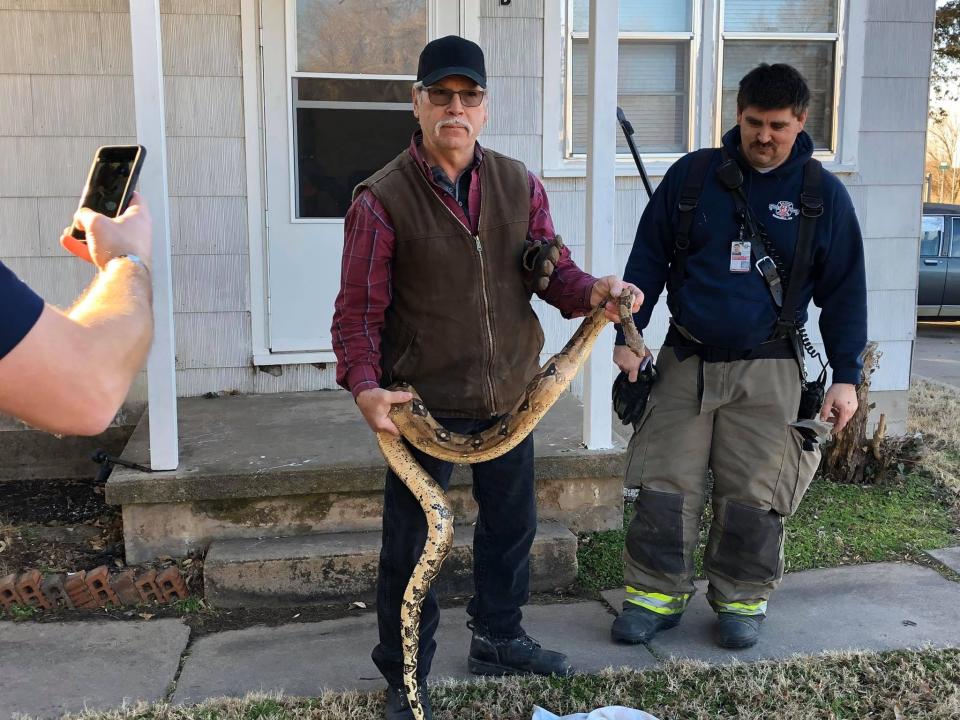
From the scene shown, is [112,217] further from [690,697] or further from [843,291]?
[843,291]

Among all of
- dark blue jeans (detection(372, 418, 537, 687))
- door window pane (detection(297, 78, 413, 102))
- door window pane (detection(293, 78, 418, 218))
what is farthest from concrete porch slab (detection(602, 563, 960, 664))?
door window pane (detection(297, 78, 413, 102))

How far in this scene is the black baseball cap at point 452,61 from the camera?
292cm

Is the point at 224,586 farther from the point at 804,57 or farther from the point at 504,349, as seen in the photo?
the point at 804,57

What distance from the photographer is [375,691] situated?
11.4 feet

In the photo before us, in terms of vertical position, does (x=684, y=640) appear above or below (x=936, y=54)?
below

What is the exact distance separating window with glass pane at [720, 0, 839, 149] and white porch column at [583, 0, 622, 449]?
2.02 m

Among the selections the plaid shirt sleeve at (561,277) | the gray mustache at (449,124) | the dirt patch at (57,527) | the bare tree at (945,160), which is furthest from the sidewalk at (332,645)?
the bare tree at (945,160)

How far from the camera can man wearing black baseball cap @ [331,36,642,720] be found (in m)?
3.00

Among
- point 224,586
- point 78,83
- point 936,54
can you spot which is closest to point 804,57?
point 78,83

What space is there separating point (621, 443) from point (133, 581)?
2.55m

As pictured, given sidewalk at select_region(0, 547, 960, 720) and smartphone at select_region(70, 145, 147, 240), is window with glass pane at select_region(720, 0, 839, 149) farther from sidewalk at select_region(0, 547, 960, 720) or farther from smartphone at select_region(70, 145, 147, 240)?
smartphone at select_region(70, 145, 147, 240)

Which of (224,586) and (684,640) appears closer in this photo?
(684,640)

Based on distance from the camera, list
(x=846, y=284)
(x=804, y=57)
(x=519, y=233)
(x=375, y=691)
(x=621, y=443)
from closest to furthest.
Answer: (x=519, y=233) < (x=375, y=691) < (x=846, y=284) < (x=621, y=443) < (x=804, y=57)

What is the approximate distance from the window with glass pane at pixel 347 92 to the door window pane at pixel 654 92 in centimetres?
146
